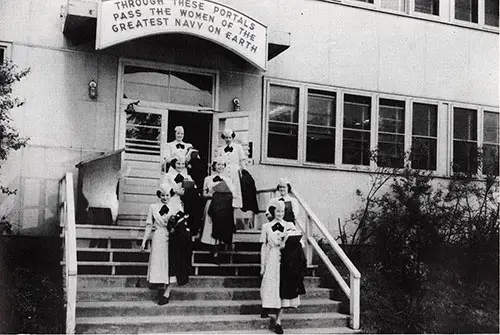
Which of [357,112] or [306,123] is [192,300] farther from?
[357,112]

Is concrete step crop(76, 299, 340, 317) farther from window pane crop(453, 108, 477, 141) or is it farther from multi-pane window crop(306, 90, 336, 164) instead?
window pane crop(453, 108, 477, 141)

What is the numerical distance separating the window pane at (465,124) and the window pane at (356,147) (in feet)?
7.52

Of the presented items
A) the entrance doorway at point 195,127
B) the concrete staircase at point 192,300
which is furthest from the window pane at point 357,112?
the concrete staircase at point 192,300

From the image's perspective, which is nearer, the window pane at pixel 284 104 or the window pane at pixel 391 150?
the window pane at pixel 284 104

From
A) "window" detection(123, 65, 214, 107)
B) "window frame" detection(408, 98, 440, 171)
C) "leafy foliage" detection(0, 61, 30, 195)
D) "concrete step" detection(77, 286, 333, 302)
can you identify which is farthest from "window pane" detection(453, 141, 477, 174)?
"leafy foliage" detection(0, 61, 30, 195)

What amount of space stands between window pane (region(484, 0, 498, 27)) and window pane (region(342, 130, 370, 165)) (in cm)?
430

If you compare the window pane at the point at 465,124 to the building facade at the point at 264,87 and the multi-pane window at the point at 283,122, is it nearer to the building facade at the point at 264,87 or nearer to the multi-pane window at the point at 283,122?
the building facade at the point at 264,87

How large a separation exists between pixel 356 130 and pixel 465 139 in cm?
281

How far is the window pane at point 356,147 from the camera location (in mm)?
12961

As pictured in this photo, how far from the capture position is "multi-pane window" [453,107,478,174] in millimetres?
13914

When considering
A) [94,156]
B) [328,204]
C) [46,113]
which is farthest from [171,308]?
[328,204]

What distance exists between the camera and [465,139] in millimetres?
14148

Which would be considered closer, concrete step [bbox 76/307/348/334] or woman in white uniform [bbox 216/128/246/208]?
concrete step [bbox 76/307/348/334]

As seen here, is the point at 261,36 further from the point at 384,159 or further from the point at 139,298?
the point at 139,298
